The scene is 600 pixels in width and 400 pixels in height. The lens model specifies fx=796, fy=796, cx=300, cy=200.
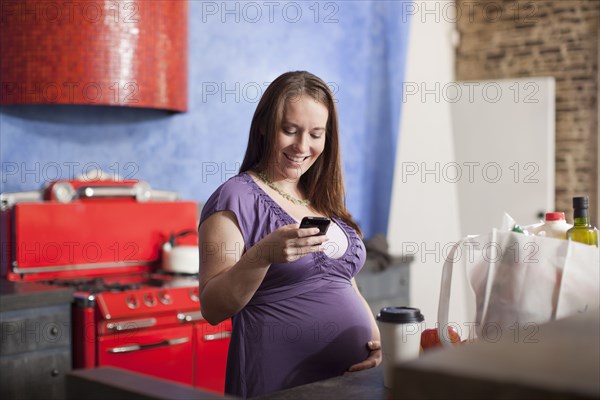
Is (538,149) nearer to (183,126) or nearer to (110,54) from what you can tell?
(183,126)

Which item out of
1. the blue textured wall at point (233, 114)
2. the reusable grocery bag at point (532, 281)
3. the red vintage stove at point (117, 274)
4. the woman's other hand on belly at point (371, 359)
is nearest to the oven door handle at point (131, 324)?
the red vintage stove at point (117, 274)

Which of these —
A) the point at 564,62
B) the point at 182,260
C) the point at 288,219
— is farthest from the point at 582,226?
the point at 564,62

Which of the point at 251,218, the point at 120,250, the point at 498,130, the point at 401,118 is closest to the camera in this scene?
the point at 251,218

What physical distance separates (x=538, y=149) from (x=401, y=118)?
1.06m

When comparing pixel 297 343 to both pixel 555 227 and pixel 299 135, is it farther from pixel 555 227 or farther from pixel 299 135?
pixel 555 227

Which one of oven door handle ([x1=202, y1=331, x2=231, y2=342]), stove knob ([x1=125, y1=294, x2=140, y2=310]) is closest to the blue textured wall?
stove knob ([x1=125, y1=294, x2=140, y2=310])

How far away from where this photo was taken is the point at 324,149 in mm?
Answer: 2242

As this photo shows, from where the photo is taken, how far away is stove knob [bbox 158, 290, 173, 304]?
330 cm

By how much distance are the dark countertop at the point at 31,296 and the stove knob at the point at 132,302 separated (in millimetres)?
225

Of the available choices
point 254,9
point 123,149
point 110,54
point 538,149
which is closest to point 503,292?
point 110,54

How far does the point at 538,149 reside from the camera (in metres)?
5.73

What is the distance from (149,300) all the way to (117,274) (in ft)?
1.57

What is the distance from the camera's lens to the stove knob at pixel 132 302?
318 cm

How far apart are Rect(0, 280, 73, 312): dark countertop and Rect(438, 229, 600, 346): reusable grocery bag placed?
195 centimetres
